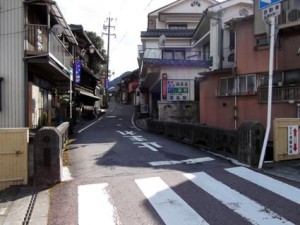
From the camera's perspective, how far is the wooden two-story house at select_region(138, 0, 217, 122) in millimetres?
26422

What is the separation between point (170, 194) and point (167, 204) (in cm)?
64

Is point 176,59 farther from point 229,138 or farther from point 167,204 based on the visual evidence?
point 167,204

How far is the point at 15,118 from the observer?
51.6 ft

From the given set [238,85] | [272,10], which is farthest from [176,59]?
[272,10]

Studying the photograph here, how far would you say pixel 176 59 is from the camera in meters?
29.2

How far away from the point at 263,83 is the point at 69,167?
32.9 ft

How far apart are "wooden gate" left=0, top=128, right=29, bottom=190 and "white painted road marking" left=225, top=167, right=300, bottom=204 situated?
4995mm

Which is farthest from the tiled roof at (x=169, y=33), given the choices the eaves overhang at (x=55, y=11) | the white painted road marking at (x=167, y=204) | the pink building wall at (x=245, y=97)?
the white painted road marking at (x=167, y=204)

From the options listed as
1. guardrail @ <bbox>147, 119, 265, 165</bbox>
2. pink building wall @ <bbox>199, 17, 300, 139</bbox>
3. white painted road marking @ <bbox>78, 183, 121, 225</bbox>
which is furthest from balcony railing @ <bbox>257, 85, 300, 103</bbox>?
white painted road marking @ <bbox>78, 183, 121, 225</bbox>

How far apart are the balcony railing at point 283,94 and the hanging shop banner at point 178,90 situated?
1134cm

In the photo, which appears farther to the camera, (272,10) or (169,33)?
(169,33)

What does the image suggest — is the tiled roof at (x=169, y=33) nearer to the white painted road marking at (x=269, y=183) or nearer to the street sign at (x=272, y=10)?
the street sign at (x=272, y=10)

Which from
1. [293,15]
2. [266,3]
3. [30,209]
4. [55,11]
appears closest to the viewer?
[30,209]

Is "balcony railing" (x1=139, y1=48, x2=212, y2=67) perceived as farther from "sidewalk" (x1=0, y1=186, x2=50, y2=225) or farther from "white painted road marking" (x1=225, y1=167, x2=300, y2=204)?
"sidewalk" (x1=0, y1=186, x2=50, y2=225)
